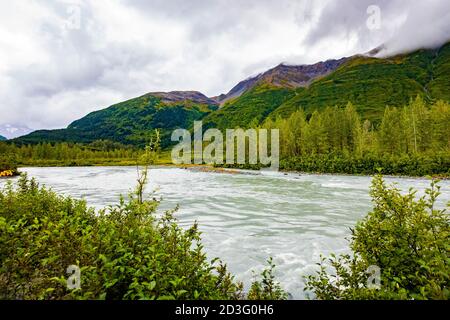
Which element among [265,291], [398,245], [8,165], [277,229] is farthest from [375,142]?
[8,165]

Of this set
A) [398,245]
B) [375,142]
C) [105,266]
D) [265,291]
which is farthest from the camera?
[375,142]

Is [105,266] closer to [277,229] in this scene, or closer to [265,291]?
[265,291]

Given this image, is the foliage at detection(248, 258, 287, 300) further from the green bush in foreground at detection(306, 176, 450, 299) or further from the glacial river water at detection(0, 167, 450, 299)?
the glacial river water at detection(0, 167, 450, 299)

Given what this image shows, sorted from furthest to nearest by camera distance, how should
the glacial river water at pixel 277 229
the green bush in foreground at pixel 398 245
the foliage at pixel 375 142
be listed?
the foliage at pixel 375 142 → the glacial river water at pixel 277 229 → the green bush in foreground at pixel 398 245

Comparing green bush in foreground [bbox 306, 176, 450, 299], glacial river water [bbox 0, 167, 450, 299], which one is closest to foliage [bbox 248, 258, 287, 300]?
green bush in foreground [bbox 306, 176, 450, 299]

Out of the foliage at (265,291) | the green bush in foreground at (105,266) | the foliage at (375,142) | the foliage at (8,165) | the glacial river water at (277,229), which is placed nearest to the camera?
the green bush in foreground at (105,266)

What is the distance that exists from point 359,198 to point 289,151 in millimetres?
63805

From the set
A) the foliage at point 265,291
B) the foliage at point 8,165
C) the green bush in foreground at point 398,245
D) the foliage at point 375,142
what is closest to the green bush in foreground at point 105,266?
the foliage at point 265,291

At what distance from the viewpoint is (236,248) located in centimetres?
1210

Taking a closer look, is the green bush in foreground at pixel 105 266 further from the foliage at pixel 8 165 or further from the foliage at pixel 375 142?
the foliage at pixel 8 165

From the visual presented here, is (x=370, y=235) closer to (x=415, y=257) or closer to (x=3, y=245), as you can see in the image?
(x=415, y=257)

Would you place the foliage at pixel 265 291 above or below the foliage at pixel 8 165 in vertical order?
below

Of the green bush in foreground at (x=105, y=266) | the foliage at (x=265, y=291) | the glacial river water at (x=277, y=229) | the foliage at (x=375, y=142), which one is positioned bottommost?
the glacial river water at (x=277, y=229)
